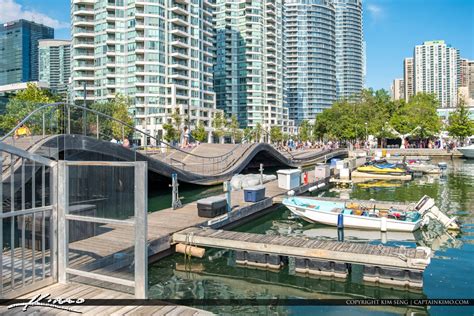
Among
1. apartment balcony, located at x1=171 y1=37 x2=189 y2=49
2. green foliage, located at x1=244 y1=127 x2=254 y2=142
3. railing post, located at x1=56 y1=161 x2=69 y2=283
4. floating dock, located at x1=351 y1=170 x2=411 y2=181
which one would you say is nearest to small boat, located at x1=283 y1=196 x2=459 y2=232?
railing post, located at x1=56 y1=161 x2=69 y2=283

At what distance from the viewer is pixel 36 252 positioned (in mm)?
8398

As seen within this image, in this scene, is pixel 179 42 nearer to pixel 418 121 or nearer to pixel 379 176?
pixel 418 121

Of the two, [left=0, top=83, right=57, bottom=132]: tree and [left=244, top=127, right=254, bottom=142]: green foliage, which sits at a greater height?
[left=244, top=127, right=254, bottom=142]: green foliage

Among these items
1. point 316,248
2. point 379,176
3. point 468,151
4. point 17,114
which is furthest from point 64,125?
point 468,151

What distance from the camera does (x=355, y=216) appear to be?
19.5m

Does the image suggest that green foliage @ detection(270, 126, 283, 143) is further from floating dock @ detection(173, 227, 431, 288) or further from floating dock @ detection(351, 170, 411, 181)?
floating dock @ detection(173, 227, 431, 288)

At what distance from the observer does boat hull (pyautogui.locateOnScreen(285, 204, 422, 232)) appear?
61.3ft

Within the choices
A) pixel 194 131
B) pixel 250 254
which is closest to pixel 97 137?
pixel 250 254

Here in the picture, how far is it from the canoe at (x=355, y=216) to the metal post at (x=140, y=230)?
1390 cm

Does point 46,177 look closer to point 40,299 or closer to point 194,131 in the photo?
point 40,299

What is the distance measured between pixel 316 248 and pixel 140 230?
727 centimetres

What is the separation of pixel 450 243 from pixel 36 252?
1638 cm

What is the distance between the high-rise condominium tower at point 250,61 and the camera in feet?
488

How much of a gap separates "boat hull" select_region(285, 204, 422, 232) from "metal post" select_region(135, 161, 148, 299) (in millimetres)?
14031
